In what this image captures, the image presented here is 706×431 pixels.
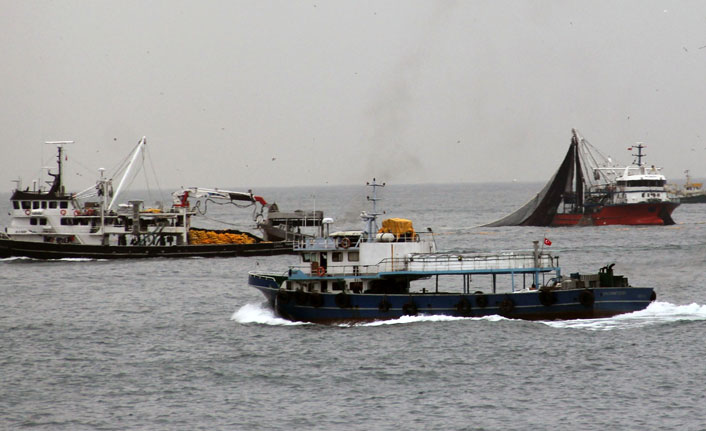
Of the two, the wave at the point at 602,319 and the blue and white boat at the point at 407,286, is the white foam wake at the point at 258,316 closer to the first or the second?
the wave at the point at 602,319

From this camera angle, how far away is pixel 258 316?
5297cm

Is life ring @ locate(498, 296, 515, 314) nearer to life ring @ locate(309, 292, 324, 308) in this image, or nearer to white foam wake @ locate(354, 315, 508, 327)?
white foam wake @ locate(354, 315, 508, 327)

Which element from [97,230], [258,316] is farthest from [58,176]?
[258,316]

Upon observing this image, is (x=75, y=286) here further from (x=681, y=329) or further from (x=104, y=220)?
(x=681, y=329)

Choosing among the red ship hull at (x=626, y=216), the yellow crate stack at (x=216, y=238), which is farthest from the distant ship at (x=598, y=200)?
the yellow crate stack at (x=216, y=238)

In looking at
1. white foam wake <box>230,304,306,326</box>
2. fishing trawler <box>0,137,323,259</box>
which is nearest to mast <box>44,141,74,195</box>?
fishing trawler <box>0,137,323,259</box>

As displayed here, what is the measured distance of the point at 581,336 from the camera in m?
45.7

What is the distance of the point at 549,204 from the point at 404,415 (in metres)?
101

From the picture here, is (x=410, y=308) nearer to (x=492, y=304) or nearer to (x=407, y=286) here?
(x=407, y=286)

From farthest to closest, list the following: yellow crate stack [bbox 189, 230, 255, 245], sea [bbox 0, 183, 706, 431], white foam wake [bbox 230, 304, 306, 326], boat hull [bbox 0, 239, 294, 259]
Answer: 1. yellow crate stack [bbox 189, 230, 255, 245]
2. boat hull [bbox 0, 239, 294, 259]
3. white foam wake [bbox 230, 304, 306, 326]
4. sea [bbox 0, 183, 706, 431]

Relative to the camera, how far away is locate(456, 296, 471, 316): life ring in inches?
1918

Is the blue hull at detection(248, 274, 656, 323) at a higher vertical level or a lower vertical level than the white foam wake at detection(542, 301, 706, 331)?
higher

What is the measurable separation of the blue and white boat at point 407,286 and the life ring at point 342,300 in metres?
0.05

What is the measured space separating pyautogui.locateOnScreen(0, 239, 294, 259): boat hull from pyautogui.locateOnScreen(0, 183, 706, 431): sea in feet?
87.5
